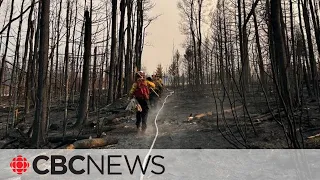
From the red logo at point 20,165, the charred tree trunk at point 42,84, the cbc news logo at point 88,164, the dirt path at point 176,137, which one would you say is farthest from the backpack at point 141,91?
the red logo at point 20,165

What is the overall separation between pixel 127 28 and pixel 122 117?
9374 mm

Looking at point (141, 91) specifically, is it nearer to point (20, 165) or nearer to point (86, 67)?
point (86, 67)

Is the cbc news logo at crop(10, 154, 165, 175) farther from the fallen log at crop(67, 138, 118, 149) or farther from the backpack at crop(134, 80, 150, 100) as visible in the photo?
the backpack at crop(134, 80, 150, 100)

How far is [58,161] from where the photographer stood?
510 centimetres

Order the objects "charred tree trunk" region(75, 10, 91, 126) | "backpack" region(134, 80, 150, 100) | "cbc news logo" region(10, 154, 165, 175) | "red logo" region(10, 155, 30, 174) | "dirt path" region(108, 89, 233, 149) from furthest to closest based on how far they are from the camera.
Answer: "charred tree trunk" region(75, 10, 91, 126) → "backpack" region(134, 80, 150, 100) → "dirt path" region(108, 89, 233, 149) → "red logo" region(10, 155, 30, 174) → "cbc news logo" region(10, 154, 165, 175)

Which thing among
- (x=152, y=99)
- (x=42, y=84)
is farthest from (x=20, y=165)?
(x=152, y=99)

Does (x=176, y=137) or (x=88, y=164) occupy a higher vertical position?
(x=176, y=137)

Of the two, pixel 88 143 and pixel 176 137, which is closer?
pixel 88 143

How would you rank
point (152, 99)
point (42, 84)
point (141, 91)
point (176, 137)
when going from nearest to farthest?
point (42, 84) → point (176, 137) → point (141, 91) → point (152, 99)

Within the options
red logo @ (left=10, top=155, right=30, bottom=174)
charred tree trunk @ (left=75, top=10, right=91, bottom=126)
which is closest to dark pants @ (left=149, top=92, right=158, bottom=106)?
charred tree trunk @ (left=75, top=10, right=91, bottom=126)

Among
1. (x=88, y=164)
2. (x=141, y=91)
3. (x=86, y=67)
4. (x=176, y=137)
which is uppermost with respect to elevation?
(x=86, y=67)

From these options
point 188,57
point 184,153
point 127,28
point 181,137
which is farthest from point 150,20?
point 184,153

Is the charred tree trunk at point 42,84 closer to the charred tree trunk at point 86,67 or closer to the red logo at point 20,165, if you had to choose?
the red logo at point 20,165

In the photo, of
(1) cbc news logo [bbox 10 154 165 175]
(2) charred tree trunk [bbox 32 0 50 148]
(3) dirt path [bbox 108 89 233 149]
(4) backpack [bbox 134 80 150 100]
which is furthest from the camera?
(4) backpack [bbox 134 80 150 100]
